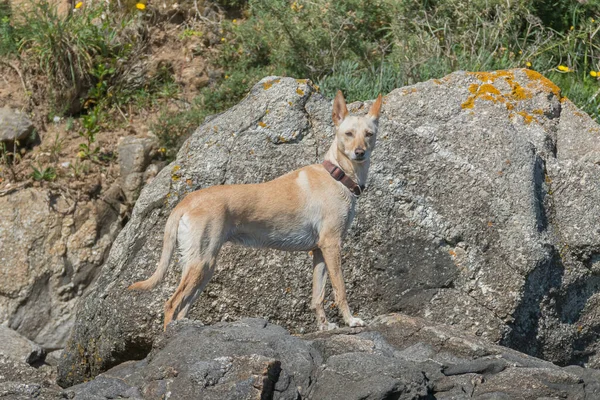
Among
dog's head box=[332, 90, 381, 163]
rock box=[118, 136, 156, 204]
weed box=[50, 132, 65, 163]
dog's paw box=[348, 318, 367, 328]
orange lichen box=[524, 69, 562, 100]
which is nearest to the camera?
dog's paw box=[348, 318, 367, 328]

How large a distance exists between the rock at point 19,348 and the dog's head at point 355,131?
3432 millimetres

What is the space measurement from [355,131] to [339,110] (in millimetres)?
279

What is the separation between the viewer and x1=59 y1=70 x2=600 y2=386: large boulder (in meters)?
7.16

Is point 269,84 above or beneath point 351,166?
above

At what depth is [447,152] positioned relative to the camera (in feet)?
24.6

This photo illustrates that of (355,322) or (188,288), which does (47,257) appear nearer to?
(188,288)

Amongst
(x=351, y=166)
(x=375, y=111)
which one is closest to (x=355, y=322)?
(x=351, y=166)

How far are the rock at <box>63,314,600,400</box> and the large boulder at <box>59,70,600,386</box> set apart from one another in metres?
1.07

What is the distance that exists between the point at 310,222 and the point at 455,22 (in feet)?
17.8

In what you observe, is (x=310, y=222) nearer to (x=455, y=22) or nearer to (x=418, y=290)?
(x=418, y=290)

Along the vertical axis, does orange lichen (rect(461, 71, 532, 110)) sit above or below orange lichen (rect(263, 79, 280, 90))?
below

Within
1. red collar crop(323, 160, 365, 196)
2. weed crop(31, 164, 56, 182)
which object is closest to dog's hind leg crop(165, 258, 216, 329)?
red collar crop(323, 160, 365, 196)

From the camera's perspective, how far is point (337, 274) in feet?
22.5

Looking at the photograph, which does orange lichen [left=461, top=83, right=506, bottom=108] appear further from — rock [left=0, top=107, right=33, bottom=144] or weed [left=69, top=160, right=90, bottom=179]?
rock [left=0, top=107, right=33, bottom=144]
